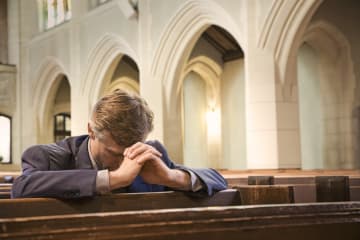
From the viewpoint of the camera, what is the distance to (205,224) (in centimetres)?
103

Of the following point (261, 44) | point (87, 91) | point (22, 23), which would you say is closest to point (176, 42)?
point (261, 44)

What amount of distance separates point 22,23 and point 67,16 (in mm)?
2188

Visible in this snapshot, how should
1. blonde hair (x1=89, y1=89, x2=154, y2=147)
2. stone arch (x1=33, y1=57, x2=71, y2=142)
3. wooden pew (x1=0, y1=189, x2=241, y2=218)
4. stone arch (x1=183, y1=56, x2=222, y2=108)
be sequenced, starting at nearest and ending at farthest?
wooden pew (x1=0, y1=189, x2=241, y2=218)
blonde hair (x1=89, y1=89, x2=154, y2=147)
stone arch (x1=183, y1=56, x2=222, y2=108)
stone arch (x1=33, y1=57, x2=71, y2=142)

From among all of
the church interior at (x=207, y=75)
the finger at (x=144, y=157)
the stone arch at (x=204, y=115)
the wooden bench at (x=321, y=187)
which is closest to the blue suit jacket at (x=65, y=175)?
the finger at (x=144, y=157)

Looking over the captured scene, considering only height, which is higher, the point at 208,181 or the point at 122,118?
the point at 122,118

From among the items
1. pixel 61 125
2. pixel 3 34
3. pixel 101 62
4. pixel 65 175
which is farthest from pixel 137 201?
pixel 3 34

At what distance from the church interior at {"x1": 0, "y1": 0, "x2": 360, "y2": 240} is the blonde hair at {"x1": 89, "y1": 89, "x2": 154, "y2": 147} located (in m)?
1.59

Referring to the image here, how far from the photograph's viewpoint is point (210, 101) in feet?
46.4

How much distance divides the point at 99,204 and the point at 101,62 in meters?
11.7

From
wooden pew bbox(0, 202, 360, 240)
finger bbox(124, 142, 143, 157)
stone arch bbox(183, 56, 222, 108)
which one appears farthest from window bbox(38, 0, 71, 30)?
wooden pew bbox(0, 202, 360, 240)

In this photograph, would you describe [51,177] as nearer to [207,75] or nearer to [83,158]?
[83,158]

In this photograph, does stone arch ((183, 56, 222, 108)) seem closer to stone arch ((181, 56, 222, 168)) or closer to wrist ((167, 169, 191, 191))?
stone arch ((181, 56, 222, 168))

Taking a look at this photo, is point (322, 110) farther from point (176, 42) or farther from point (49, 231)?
point (49, 231)

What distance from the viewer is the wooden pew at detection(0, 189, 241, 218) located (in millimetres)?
1474
